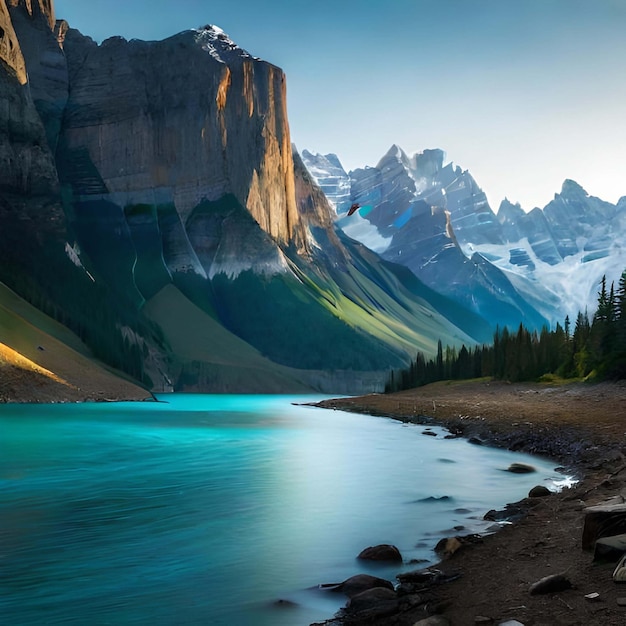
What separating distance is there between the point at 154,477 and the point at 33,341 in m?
89.0

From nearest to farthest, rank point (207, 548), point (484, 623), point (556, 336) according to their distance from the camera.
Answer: point (484, 623), point (207, 548), point (556, 336)

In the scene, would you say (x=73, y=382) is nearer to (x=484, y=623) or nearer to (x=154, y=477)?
(x=154, y=477)

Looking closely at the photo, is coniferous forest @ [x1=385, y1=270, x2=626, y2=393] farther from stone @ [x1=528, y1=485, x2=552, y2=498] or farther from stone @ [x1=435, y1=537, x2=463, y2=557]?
stone @ [x1=435, y1=537, x2=463, y2=557]

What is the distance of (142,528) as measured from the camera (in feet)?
70.2

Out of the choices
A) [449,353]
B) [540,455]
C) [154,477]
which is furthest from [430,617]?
[449,353]

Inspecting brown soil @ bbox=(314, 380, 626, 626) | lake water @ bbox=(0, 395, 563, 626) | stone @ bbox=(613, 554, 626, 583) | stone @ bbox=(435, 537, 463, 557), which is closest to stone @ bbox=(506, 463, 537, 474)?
lake water @ bbox=(0, 395, 563, 626)

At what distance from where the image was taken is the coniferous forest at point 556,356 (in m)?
75.2

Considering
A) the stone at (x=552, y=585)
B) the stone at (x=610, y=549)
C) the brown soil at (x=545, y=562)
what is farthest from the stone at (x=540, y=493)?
the stone at (x=552, y=585)

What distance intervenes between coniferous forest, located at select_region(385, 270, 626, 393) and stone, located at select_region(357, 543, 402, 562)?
6040 centimetres

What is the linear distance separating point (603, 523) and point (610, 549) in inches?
54.8

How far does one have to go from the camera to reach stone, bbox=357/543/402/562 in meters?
17.4

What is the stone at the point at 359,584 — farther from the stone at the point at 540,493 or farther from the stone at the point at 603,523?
the stone at the point at 540,493

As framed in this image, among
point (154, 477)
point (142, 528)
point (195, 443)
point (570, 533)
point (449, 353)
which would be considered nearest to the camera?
point (570, 533)

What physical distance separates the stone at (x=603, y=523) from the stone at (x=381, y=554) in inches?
211
